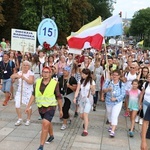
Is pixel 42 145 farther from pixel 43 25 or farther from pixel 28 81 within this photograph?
pixel 43 25

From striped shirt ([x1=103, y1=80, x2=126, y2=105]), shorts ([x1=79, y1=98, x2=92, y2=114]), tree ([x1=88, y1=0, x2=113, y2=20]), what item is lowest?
shorts ([x1=79, y1=98, x2=92, y2=114])

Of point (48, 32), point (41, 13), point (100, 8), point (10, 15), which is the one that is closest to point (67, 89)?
point (48, 32)

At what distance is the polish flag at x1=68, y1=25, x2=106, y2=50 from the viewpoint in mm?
8883

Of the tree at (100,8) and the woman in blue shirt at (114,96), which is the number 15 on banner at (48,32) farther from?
the tree at (100,8)

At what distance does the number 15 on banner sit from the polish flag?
8.88 ft

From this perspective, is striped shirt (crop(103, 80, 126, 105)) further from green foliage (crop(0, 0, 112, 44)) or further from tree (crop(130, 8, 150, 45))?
tree (crop(130, 8, 150, 45))

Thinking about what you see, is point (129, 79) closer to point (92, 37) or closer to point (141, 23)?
point (92, 37)

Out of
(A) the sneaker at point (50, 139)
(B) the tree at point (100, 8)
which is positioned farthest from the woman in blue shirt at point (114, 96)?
(B) the tree at point (100, 8)

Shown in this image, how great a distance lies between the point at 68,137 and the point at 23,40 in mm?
3738

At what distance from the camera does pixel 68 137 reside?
25.3 ft

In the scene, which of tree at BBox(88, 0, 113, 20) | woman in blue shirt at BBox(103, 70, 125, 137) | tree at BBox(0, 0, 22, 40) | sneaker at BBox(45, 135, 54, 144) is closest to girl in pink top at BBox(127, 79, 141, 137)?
woman in blue shirt at BBox(103, 70, 125, 137)

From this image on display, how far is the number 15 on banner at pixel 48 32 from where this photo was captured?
1152 centimetres

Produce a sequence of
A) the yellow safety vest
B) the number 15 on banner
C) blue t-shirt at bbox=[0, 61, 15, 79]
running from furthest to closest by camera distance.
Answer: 1. the number 15 on banner
2. blue t-shirt at bbox=[0, 61, 15, 79]
3. the yellow safety vest

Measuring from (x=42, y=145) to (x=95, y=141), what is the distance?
1.54 metres
